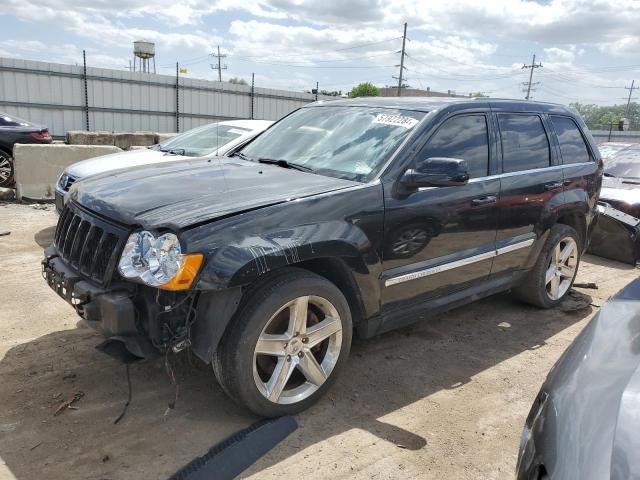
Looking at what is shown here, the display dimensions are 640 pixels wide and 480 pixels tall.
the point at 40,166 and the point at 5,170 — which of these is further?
the point at 5,170

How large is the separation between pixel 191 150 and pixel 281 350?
15.4 ft

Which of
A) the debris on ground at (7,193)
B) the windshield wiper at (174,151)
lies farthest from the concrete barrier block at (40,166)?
the windshield wiper at (174,151)

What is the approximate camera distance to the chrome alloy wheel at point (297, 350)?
308cm

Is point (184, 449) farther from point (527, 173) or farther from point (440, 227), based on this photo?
point (527, 173)

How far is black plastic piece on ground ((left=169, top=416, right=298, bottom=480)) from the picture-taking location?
2709 millimetres

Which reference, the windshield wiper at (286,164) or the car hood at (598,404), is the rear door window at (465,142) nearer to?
the windshield wiper at (286,164)

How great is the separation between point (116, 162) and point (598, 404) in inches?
250

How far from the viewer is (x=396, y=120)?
12.8 feet

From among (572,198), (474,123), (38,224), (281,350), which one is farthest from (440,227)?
(38,224)

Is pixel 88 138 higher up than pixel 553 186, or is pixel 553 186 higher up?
pixel 553 186

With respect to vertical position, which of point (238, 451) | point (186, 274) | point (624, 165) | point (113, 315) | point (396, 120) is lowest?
point (238, 451)

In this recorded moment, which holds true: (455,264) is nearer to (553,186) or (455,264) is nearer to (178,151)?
(553,186)

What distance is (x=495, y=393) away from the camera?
371 cm

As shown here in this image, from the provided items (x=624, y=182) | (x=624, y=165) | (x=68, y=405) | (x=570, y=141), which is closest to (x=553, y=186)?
(x=570, y=141)
